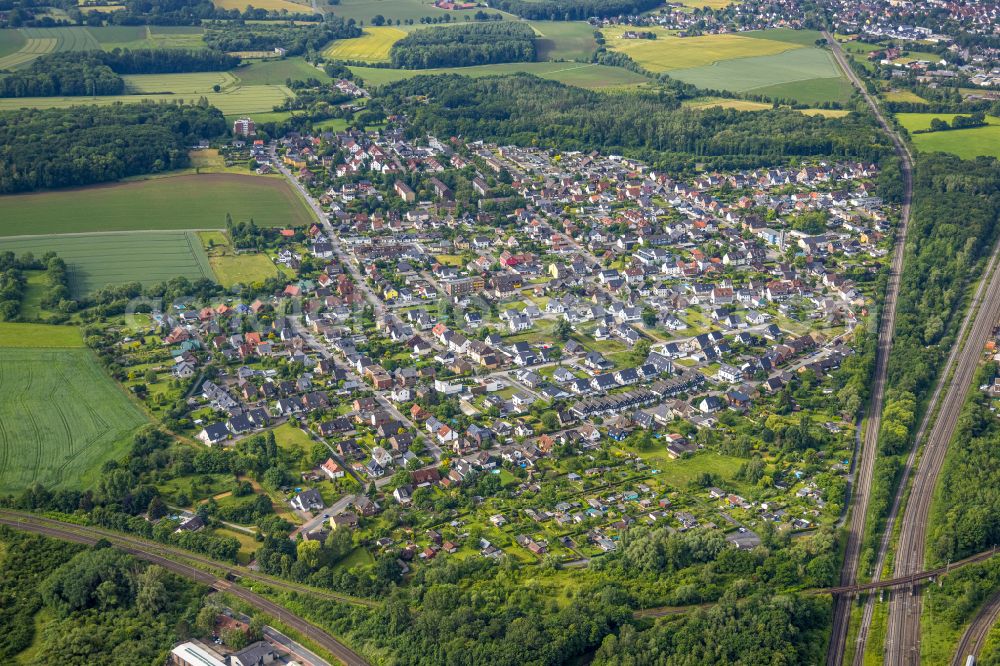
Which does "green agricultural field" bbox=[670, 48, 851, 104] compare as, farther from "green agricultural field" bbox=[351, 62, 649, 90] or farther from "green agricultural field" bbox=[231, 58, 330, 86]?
"green agricultural field" bbox=[231, 58, 330, 86]

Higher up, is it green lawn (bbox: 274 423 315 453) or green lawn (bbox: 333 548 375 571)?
green lawn (bbox: 274 423 315 453)

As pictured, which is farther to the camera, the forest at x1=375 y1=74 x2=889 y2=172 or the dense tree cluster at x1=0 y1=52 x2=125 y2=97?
the dense tree cluster at x1=0 y1=52 x2=125 y2=97

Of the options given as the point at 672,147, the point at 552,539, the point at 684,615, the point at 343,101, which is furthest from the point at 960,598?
the point at 343,101

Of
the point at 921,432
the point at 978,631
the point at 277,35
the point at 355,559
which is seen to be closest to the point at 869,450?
the point at 921,432

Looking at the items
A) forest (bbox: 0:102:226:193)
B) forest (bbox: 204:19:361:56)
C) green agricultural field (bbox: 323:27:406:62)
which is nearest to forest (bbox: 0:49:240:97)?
forest (bbox: 204:19:361:56)

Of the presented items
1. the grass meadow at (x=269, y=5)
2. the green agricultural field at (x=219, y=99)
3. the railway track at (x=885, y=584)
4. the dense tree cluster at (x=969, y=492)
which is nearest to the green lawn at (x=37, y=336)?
the railway track at (x=885, y=584)

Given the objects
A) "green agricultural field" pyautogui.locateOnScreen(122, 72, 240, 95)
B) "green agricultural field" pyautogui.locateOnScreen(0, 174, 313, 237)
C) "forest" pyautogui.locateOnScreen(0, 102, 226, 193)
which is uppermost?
"green agricultural field" pyautogui.locateOnScreen(122, 72, 240, 95)

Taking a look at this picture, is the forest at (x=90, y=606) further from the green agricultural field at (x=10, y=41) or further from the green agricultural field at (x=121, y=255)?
the green agricultural field at (x=10, y=41)

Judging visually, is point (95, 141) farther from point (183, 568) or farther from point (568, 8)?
point (568, 8)
